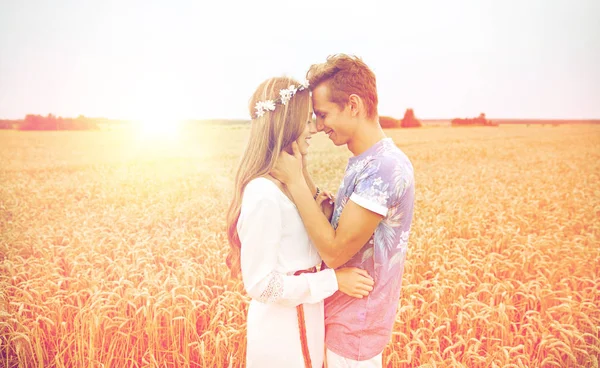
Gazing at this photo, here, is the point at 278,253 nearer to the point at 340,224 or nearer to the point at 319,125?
the point at 340,224

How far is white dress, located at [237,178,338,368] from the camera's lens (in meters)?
1.58

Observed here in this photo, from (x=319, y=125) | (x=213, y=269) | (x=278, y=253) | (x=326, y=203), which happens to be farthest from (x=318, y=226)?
(x=213, y=269)

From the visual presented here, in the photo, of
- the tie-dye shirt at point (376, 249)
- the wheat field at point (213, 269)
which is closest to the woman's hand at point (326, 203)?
the tie-dye shirt at point (376, 249)

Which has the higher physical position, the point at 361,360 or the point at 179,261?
the point at 361,360

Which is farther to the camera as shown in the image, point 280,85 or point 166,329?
point 166,329

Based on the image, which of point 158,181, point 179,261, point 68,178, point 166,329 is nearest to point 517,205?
point 179,261

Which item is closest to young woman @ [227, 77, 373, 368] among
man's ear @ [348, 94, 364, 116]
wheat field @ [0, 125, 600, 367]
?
man's ear @ [348, 94, 364, 116]

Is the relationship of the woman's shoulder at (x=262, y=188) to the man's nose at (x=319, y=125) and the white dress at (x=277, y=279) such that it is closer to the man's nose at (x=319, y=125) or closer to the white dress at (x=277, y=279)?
the white dress at (x=277, y=279)

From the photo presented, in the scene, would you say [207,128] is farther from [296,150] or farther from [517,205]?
[296,150]

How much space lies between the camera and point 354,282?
68.3 inches

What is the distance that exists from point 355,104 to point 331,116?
12 cm

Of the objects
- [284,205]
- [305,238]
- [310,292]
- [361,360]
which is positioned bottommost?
[361,360]

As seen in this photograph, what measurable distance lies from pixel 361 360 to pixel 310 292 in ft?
1.45

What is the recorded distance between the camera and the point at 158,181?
10383mm
